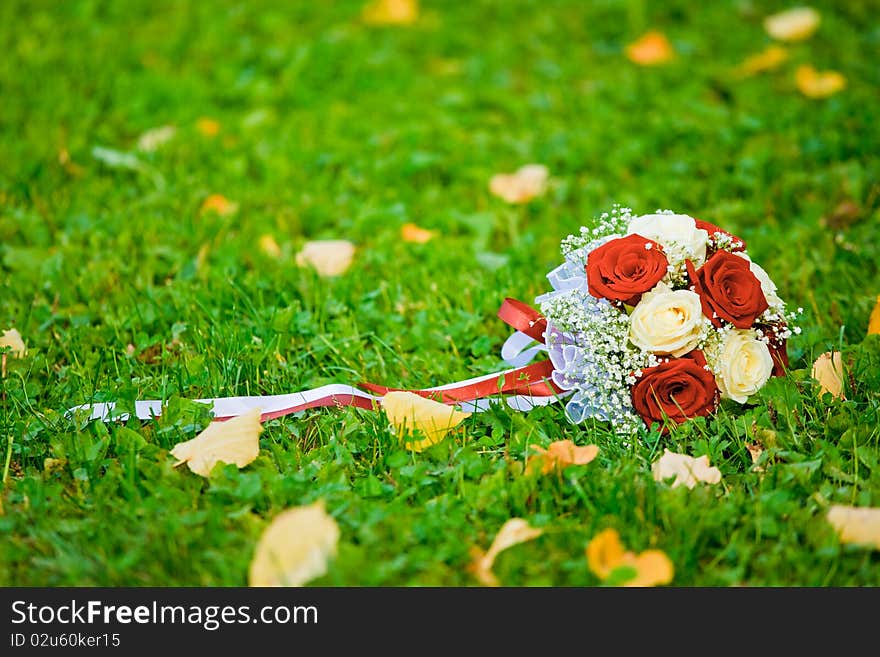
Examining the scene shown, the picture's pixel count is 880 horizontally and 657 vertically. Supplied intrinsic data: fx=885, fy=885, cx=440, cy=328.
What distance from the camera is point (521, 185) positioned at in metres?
3.09

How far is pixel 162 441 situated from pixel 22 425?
1.03 ft

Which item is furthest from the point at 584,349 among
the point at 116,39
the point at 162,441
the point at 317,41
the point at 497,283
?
the point at 116,39

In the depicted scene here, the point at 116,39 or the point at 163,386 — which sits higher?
the point at 116,39

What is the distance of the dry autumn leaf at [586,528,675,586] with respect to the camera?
1524 mm

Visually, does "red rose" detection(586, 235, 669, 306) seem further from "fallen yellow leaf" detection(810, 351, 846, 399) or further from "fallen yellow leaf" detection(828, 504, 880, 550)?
"fallen yellow leaf" detection(828, 504, 880, 550)

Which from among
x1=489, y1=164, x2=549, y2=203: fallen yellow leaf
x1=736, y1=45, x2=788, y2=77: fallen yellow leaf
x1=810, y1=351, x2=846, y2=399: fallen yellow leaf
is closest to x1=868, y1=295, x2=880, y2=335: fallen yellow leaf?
x1=810, y1=351, x2=846, y2=399: fallen yellow leaf

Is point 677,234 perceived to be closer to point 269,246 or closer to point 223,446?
point 223,446

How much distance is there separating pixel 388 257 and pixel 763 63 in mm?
2049

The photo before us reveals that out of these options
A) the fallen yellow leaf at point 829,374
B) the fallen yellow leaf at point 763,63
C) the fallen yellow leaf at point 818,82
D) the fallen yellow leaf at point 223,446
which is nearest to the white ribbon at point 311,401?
the fallen yellow leaf at point 223,446

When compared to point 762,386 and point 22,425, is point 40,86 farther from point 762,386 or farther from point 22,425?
point 762,386

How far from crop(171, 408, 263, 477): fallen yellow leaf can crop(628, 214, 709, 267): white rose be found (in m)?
0.95

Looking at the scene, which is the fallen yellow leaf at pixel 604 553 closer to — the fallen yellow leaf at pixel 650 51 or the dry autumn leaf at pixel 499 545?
the dry autumn leaf at pixel 499 545

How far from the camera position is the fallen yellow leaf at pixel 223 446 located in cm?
182

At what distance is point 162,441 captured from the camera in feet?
6.27
